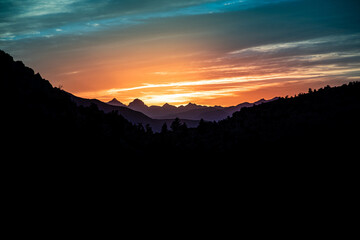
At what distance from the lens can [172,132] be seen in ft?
126

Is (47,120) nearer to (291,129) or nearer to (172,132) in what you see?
(172,132)

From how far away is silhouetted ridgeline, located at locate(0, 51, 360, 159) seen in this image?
25500mm

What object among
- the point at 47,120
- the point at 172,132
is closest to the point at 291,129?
the point at 172,132

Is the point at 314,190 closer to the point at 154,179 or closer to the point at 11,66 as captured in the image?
the point at 154,179

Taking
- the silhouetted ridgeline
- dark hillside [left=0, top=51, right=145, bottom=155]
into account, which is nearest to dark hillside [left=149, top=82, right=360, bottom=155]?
the silhouetted ridgeline

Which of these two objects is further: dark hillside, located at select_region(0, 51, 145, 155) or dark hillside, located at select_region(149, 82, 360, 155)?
dark hillside, located at select_region(0, 51, 145, 155)

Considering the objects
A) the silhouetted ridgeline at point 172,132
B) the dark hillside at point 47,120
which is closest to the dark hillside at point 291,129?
the silhouetted ridgeline at point 172,132

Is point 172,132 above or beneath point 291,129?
beneath

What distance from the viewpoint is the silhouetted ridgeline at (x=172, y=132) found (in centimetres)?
2550

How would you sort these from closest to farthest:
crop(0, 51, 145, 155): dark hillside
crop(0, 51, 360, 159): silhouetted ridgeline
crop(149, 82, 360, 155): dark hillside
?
crop(149, 82, 360, 155): dark hillside
crop(0, 51, 360, 159): silhouetted ridgeline
crop(0, 51, 145, 155): dark hillside

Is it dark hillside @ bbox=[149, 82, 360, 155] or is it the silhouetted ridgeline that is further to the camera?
the silhouetted ridgeline

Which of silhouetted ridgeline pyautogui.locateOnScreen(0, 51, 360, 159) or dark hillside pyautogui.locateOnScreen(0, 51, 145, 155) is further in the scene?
dark hillside pyautogui.locateOnScreen(0, 51, 145, 155)

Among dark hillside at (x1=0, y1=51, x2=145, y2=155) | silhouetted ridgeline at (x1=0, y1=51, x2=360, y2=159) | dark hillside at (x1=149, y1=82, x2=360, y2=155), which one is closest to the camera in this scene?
dark hillside at (x1=149, y1=82, x2=360, y2=155)

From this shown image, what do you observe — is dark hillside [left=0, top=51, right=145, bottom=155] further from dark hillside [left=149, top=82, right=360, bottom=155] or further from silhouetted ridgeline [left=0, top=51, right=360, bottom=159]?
dark hillside [left=149, top=82, right=360, bottom=155]
